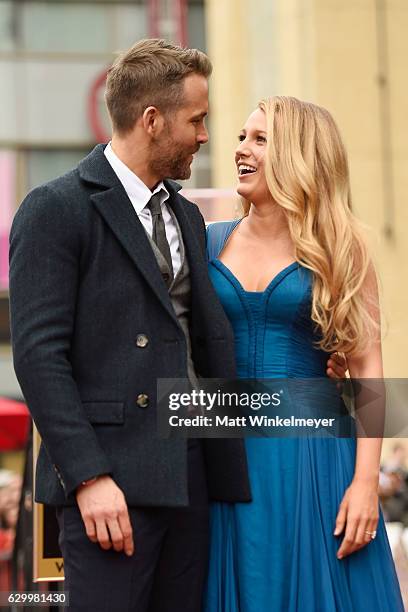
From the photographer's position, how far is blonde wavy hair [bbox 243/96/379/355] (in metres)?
3.46

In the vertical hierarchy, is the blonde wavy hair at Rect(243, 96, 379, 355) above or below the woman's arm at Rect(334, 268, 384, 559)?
above

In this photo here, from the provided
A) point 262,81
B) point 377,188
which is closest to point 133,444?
point 377,188

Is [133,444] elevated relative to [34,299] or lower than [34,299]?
lower

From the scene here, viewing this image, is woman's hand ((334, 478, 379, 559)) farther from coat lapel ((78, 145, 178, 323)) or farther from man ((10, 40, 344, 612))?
coat lapel ((78, 145, 178, 323))

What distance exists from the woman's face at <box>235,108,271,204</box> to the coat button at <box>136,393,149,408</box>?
31.2 inches

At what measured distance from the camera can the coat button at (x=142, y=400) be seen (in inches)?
125

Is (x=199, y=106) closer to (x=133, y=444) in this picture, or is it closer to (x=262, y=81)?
(x=133, y=444)

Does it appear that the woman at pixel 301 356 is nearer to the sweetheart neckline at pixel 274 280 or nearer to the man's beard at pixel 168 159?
the sweetheart neckline at pixel 274 280

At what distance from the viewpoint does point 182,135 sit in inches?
132

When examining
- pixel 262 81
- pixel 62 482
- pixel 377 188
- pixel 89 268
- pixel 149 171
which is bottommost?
pixel 62 482

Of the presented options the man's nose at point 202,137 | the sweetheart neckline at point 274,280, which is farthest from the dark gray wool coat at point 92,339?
the sweetheart neckline at point 274,280

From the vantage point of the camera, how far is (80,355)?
317 cm

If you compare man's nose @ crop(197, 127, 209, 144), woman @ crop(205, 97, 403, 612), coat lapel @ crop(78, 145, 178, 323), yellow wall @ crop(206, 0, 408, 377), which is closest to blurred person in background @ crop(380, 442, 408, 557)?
yellow wall @ crop(206, 0, 408, 377)

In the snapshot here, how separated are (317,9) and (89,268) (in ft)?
38.5
